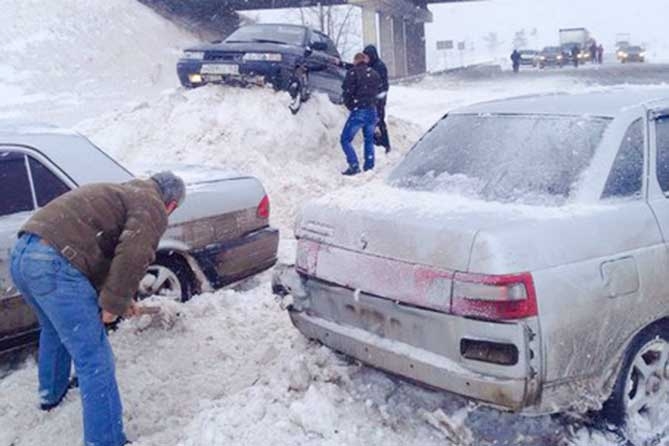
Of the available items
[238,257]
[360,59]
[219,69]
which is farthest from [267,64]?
[238,257]

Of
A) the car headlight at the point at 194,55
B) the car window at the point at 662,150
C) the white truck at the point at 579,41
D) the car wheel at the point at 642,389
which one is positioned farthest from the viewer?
the white truck at the point at 579,41

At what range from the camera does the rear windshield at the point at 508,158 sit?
145 inches

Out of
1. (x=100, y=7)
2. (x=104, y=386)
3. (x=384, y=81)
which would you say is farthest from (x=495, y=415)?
(x=100, y=7)

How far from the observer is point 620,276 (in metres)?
3.32

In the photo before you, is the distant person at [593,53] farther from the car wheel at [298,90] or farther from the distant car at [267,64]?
the car wheel at [298,90]

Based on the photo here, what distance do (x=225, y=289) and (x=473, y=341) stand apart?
9.41 ft

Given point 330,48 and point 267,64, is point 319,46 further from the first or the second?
point 267,64

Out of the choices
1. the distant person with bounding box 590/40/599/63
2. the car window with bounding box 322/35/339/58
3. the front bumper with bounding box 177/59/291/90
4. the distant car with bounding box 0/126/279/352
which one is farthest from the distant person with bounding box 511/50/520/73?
the distant car with bounding box 0/126/279/352

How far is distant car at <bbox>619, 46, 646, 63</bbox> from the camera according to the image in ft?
157

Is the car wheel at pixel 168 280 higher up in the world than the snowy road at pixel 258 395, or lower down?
higher up

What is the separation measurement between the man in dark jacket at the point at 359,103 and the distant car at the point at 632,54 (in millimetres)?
43083

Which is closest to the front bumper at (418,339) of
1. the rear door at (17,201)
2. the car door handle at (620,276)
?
the car door handle at (620,276)

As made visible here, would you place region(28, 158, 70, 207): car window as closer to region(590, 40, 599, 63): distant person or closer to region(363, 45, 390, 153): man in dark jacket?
region(363, 45, 390, 153): man in dark jacket

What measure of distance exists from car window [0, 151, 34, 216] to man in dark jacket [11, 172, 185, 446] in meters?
0.94
